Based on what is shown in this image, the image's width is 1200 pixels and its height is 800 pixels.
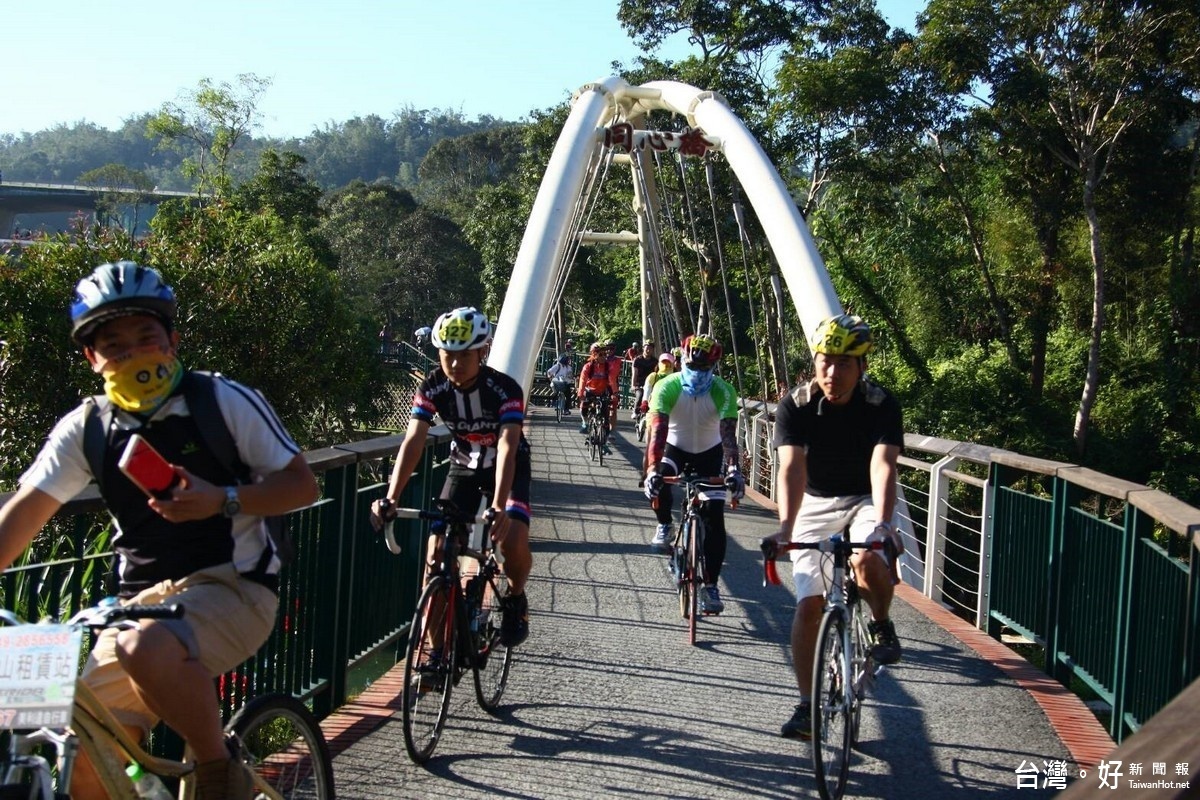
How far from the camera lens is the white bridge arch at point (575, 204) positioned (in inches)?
597

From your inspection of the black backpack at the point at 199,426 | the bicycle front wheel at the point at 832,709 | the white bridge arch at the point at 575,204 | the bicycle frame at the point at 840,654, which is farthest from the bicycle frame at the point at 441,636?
the white bridge arch at the point at 575,204

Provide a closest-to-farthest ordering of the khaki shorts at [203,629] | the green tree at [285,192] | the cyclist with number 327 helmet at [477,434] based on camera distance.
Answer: the khaki shorts at [203,629]
the cyclist with number 327 helmet at [477,434]
the green tree at [285,192]

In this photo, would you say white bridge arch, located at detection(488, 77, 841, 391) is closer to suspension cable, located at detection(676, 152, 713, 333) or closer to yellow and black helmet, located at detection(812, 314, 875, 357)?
suspension cable, located at detection(676, 152, 713, 333)

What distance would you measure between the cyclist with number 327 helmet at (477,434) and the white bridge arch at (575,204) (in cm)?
776

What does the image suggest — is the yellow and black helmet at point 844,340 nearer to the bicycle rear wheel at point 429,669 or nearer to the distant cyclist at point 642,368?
the bicycle rear wheel at point 429,669

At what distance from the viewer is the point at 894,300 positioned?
105 feet

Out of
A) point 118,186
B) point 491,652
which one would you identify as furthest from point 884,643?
point 118,186

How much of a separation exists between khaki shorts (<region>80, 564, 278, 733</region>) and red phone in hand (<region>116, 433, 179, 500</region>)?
0.35 meters

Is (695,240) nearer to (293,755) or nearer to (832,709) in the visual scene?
(832,709)

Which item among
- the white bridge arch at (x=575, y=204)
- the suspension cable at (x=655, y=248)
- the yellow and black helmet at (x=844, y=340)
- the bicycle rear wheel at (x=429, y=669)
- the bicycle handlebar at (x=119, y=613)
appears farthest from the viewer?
the suspension cable at (x=655, y=248)

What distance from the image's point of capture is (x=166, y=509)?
2871 mm

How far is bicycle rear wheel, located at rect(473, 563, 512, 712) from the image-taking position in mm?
5730

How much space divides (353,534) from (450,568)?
0.89 m

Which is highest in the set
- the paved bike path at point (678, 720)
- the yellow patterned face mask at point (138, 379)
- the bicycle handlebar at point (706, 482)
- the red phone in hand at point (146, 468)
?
the yellow patterned face mask at point (138, 379)
